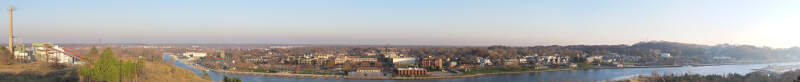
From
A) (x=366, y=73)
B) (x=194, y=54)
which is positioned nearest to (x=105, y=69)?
(x=366, y=73)

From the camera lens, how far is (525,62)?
14391 millimetres

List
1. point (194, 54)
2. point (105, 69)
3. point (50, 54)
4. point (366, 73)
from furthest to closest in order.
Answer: point (194, 54) < point (366, 73) < point (50, 54) < point (105, 69)

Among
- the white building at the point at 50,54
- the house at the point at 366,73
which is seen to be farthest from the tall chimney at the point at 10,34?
the house at the point at 366,73

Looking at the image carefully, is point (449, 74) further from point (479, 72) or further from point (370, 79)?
point (370, 79)

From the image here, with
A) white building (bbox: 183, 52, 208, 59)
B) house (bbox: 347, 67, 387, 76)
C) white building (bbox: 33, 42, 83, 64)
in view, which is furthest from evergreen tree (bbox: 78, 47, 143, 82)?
white building (bbox: 183, 52, 208, 59)

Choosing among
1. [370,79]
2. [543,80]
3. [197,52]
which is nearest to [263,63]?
[197,52]

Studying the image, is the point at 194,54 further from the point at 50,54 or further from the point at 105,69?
the point at 105,69

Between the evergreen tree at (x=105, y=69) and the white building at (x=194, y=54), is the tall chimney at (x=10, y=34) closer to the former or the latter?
the evergreen tree at (x=105, y=69)

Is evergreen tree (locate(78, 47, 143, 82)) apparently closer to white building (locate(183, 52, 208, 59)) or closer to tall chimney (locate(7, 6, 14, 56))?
tall chimney (locate(7, 6, 14, 56))

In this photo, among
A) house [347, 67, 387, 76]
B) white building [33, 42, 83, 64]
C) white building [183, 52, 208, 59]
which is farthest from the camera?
white building [183, 52, 208, 59]

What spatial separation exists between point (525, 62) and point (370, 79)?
22.2ft

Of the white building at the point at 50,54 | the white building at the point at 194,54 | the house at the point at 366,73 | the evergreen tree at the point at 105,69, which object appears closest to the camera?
the evergreen tree at the point at 105,69

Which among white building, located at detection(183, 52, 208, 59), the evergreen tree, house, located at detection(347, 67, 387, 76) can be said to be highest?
the evergreen tree

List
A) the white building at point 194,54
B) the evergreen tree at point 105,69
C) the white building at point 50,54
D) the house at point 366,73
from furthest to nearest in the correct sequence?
the white building at point 194,54 → the house at point 366,73 → the white building at point 50,54 → the evergreen tree at point 105,69
